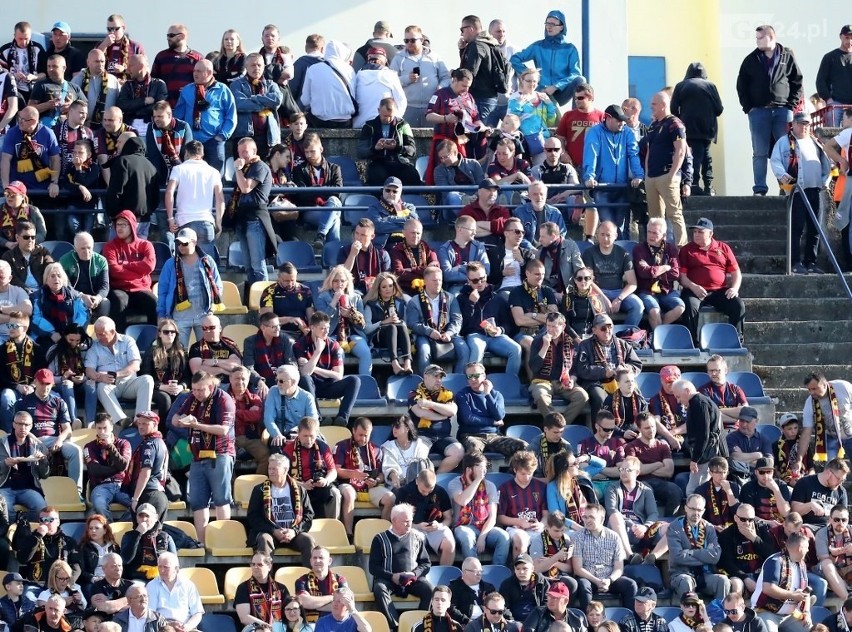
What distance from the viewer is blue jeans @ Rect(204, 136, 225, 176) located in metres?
20.1

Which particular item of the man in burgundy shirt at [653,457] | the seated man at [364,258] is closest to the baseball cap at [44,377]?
the seated man at [364,258]

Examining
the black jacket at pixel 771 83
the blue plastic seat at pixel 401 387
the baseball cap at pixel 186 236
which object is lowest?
the blue plastic seat at pixel 401 387

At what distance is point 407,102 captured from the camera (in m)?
21.7

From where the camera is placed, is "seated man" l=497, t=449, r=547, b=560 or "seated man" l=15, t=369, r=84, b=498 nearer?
"seated man" l=497, t=449, r=547, b=560

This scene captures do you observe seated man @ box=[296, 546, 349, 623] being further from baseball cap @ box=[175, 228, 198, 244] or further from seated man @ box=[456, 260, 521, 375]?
baseball cap @ box=[175, 228, 198, 244]

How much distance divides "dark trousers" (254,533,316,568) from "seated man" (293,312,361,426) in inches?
58.6

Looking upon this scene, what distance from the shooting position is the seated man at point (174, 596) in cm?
1587

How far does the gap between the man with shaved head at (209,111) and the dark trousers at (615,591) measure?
5.82 metres

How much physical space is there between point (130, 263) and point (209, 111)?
78.2 inches

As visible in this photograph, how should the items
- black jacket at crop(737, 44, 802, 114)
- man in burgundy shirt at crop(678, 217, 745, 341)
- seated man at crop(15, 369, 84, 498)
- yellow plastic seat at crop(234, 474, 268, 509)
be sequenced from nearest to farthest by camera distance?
yellow plastic seat at crop(234, 474, 268, 509), seated man at crop(15, 369, 84, 498), man in burgundy shirt at crop(678, 217, 745, 341), black jacket at crop(737, 44, 802, 114)

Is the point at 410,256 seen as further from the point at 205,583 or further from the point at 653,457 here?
the point at 205,583

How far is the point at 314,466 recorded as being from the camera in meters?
17.0

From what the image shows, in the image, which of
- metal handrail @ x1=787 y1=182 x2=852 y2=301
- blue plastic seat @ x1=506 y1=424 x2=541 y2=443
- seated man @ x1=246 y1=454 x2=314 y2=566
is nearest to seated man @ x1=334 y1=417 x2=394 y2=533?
seated man @ x1=246 y1=454 x2=314 y2=566

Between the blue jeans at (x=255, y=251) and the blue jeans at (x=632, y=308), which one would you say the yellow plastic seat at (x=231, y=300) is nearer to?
the blue jeans at (x=255, y=251)
